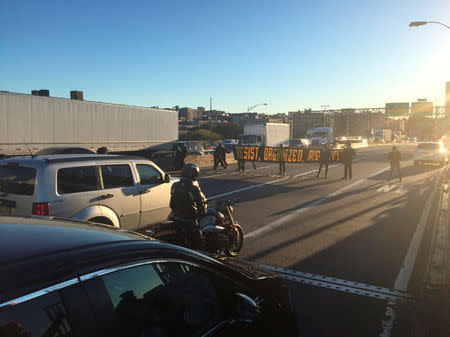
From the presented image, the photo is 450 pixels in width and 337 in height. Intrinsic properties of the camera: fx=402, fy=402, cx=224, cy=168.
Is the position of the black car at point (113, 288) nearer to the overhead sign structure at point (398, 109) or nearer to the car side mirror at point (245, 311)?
the car side mirror at point (245, 311)

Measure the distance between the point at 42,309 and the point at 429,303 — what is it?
5.02 meters

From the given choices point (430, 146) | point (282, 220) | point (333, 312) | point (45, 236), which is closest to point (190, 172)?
point (333, 312)

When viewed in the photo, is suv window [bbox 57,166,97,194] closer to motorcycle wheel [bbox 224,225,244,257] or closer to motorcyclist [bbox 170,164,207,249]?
motorcyclist [bbox 170,164,207,249]

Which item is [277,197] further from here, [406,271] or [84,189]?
[84,189]

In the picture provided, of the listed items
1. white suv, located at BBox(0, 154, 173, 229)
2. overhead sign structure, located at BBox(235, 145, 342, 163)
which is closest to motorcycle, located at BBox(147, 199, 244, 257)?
white suv, located at BBox(0, 154, 173, 229)

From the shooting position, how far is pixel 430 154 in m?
28.1

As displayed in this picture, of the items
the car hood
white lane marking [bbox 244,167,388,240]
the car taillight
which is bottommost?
A: white lane marking [bbox 244,167,388,240]

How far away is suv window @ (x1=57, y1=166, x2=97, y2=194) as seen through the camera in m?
5.92

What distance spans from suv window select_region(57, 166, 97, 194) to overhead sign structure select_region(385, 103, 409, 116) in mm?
88077

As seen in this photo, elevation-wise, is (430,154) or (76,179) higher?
(76,179)

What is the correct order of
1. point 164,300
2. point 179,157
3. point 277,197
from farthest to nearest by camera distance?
point 179,157, point 277,197, point 164,300

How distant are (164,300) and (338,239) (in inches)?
268

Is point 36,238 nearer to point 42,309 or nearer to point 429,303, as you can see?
point 42,309

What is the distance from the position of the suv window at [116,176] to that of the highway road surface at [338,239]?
2.50 meters
